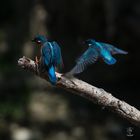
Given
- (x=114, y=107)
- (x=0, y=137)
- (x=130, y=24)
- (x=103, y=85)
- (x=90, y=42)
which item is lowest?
(x=0, y=137)

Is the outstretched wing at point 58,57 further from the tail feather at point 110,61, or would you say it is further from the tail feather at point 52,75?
the tail feather at point 110,61

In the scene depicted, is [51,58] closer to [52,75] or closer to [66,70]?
[52,75]

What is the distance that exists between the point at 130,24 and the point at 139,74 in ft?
2.78

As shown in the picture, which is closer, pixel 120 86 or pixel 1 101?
pixel 1 101

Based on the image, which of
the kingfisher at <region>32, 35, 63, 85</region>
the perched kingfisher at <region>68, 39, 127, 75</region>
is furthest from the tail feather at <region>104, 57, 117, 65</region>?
the kingfisher at <region>32, 35, 63, 85</region>

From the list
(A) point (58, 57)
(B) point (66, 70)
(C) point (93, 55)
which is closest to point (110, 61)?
(C) point (93, 55)

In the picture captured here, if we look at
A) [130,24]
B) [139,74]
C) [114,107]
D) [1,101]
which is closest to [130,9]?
[130,24]

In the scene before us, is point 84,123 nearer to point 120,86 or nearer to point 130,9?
point 120,86

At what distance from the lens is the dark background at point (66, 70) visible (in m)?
7.89

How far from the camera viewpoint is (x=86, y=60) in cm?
229

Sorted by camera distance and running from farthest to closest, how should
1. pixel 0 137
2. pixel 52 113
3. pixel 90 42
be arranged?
pixel 52 113 < pixel 0 137 < pixel 90 42

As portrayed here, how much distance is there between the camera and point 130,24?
28.0 feet

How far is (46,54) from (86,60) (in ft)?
0.64

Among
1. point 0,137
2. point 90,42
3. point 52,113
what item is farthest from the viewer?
point 52,113
